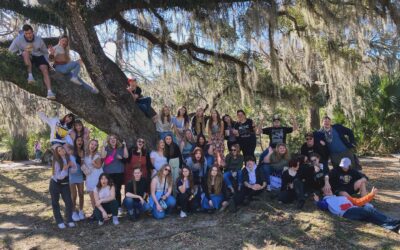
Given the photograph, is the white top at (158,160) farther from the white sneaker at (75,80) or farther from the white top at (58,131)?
the white sneaker at (75,80)

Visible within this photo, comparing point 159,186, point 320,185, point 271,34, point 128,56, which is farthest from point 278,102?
point 159,186

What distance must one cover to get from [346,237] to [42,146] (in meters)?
16.7

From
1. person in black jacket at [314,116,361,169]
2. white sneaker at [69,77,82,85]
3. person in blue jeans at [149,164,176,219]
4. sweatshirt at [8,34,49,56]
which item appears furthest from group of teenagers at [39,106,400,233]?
sweatshirt at [8,34,49,56]

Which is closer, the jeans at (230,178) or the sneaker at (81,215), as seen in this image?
the sneaker at (81,215)

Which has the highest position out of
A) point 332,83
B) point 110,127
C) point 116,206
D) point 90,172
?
point 332,83

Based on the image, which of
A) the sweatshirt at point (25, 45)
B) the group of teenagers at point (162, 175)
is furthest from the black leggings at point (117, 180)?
the sweatshirt at point (25, 45)

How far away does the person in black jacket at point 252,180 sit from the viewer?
20.2 feet

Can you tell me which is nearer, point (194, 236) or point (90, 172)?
point (194, 236)

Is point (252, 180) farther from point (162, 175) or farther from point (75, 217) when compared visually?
point (75, 217)

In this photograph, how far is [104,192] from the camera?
5.75 meters

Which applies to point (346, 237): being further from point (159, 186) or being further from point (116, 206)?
point (116, 206)

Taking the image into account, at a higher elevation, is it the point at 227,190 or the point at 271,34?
the point at 271,34

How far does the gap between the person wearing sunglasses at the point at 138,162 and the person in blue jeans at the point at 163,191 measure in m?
0.24

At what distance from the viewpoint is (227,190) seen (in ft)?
20.3
